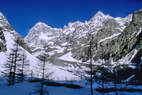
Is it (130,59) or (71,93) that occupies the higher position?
(130,59)

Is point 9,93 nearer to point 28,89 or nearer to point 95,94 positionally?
point 28,89

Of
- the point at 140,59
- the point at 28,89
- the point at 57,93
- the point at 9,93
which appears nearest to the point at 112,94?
the point at 57,93

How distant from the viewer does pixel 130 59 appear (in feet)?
593

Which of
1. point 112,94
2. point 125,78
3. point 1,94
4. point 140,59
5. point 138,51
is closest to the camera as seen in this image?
point 1,94

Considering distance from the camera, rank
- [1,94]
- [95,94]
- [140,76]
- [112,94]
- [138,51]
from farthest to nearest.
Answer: [138,51], [140,76], [112,94], [95,94], [1,94]

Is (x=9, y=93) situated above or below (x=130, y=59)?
below

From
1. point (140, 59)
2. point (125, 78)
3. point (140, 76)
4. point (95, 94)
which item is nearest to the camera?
point (95, 94)

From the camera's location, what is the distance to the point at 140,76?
127062 millimetres

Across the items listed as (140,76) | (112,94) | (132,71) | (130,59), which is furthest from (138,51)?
(112,94)

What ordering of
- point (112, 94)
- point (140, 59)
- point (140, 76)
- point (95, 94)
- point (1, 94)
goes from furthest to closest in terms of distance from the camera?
point (140, 59) < point (140, 76) < point (112, 94) < point (95, 94) < point (1, 94)

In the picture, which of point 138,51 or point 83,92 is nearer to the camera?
point 83,92

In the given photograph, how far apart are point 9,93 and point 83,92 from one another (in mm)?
13942

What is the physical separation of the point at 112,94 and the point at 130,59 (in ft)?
460

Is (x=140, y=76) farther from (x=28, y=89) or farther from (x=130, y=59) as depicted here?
(x=28, y=89)
